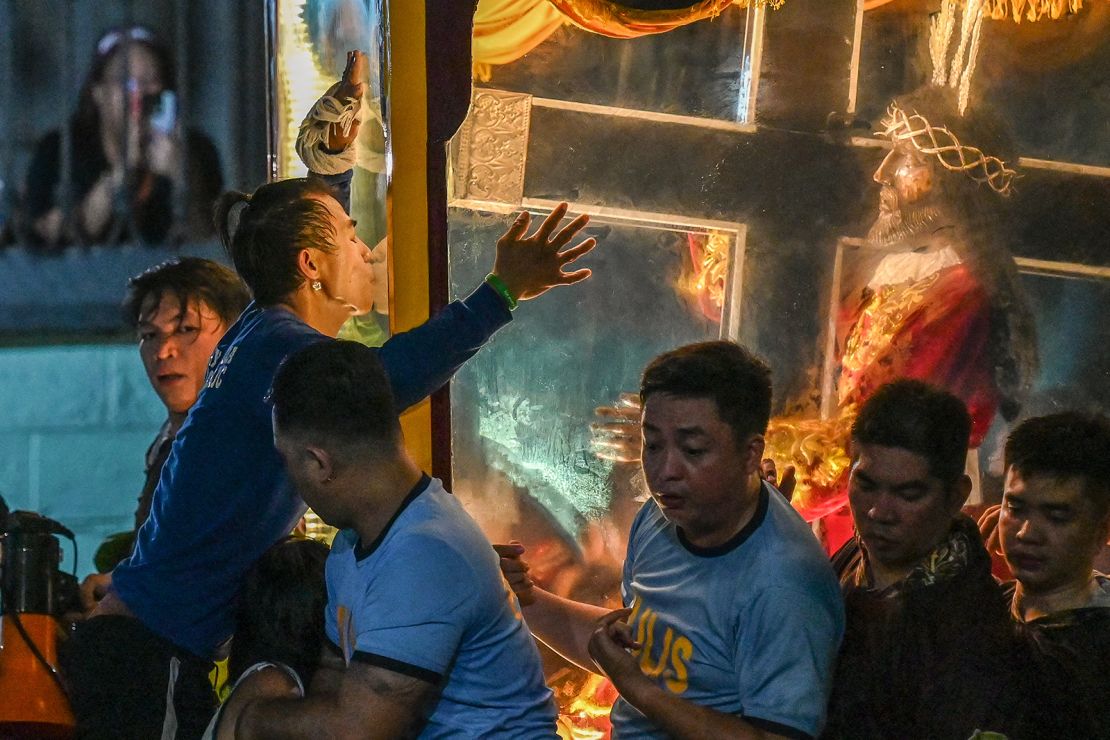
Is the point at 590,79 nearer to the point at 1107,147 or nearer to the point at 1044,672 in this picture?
the point at 1107,147

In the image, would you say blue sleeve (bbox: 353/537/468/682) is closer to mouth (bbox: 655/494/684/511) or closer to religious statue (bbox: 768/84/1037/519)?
mouth (bbox: 655/494/684/511)

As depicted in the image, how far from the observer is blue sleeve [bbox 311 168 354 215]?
10.1 feet

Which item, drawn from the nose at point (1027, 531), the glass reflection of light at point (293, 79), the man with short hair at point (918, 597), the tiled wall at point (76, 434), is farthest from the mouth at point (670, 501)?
the tiled wall at point (76, 434)

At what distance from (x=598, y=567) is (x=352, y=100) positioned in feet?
4.78

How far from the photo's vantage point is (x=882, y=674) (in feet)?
7.01

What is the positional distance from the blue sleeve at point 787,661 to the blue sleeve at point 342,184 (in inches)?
62.5

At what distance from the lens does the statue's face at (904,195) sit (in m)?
3.74

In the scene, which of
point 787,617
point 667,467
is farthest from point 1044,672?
point 667,467

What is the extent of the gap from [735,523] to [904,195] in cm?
197

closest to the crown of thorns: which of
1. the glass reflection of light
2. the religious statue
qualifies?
the religious statue

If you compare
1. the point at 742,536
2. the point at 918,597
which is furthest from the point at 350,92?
the point at 918,597

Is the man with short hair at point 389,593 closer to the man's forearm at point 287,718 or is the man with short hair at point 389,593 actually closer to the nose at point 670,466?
the man's forearm at point 287,718

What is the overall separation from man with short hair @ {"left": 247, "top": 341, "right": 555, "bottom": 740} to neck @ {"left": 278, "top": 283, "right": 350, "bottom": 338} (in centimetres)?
66

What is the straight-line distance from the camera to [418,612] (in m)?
1.83
